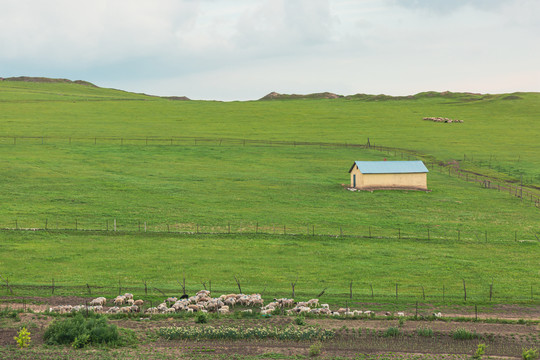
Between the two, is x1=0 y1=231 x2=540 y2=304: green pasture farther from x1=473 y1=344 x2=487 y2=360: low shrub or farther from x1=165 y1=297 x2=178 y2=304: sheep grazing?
x1=473 y1=344 x2=487 y2=360: low shrub

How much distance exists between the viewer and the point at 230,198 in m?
60.1

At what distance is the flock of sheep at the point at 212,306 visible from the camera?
96.6 feet

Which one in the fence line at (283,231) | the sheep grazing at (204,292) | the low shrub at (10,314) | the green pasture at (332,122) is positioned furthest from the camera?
the green pasture at (332,122)

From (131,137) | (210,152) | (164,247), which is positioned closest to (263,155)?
(210,152)

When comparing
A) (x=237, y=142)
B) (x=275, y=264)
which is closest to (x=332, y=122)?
(x=237, y=142)

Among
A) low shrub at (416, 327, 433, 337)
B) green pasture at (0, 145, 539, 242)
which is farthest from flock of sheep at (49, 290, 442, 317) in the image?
green pasture at (0, 145, 539, 242)

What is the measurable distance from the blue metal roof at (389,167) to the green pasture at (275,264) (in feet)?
70.0

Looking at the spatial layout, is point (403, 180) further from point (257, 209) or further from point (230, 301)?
point (230, 301)

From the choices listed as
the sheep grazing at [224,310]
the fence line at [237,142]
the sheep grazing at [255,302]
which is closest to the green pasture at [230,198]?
the fence line at [237,142]

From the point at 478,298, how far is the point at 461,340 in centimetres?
782

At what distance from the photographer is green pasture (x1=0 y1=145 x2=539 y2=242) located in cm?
5012

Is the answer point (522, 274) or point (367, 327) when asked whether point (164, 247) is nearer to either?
point (367, 327)

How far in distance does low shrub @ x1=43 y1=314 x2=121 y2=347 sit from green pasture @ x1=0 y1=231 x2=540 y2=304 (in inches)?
306

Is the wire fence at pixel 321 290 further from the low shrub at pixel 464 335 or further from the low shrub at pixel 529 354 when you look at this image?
the low shrub at pixel 529 354
